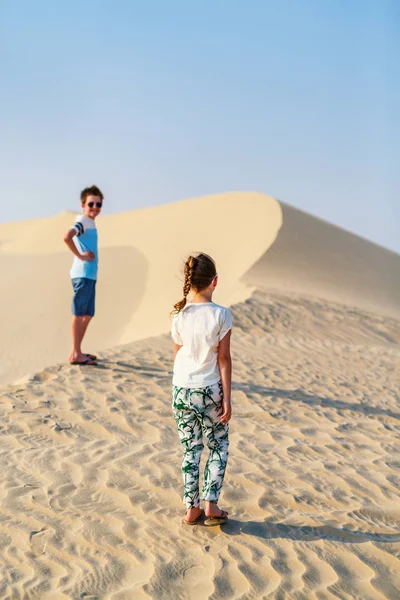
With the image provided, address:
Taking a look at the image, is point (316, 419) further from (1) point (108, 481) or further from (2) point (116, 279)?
Answer: (2) point (116, 279)

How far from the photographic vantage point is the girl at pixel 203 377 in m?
3.90

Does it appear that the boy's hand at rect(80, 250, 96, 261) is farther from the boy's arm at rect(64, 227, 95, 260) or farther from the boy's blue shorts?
the boy's blue shorts

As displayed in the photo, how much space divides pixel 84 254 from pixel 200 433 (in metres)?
4.03

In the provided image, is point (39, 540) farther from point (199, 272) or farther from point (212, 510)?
point (199, 272)

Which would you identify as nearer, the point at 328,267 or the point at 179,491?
the point at 179,491

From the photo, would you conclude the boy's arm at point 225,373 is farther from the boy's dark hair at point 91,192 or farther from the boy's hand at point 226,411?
the boy's dark hair at point 91,192

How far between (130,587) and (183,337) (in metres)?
1.36

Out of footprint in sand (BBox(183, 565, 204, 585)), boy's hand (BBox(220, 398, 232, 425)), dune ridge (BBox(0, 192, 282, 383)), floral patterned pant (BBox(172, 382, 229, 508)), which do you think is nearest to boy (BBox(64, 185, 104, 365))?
floral patterned pant (BBox(172, 382, 229, 508))

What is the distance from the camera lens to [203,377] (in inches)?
154

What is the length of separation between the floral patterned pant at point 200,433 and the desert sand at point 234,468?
26 cm

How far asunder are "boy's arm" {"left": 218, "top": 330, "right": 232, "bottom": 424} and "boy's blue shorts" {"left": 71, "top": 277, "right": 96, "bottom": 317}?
4.08 m

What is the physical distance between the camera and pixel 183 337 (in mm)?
3959

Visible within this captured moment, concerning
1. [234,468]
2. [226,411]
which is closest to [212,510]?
[226,411]

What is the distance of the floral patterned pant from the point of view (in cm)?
391
